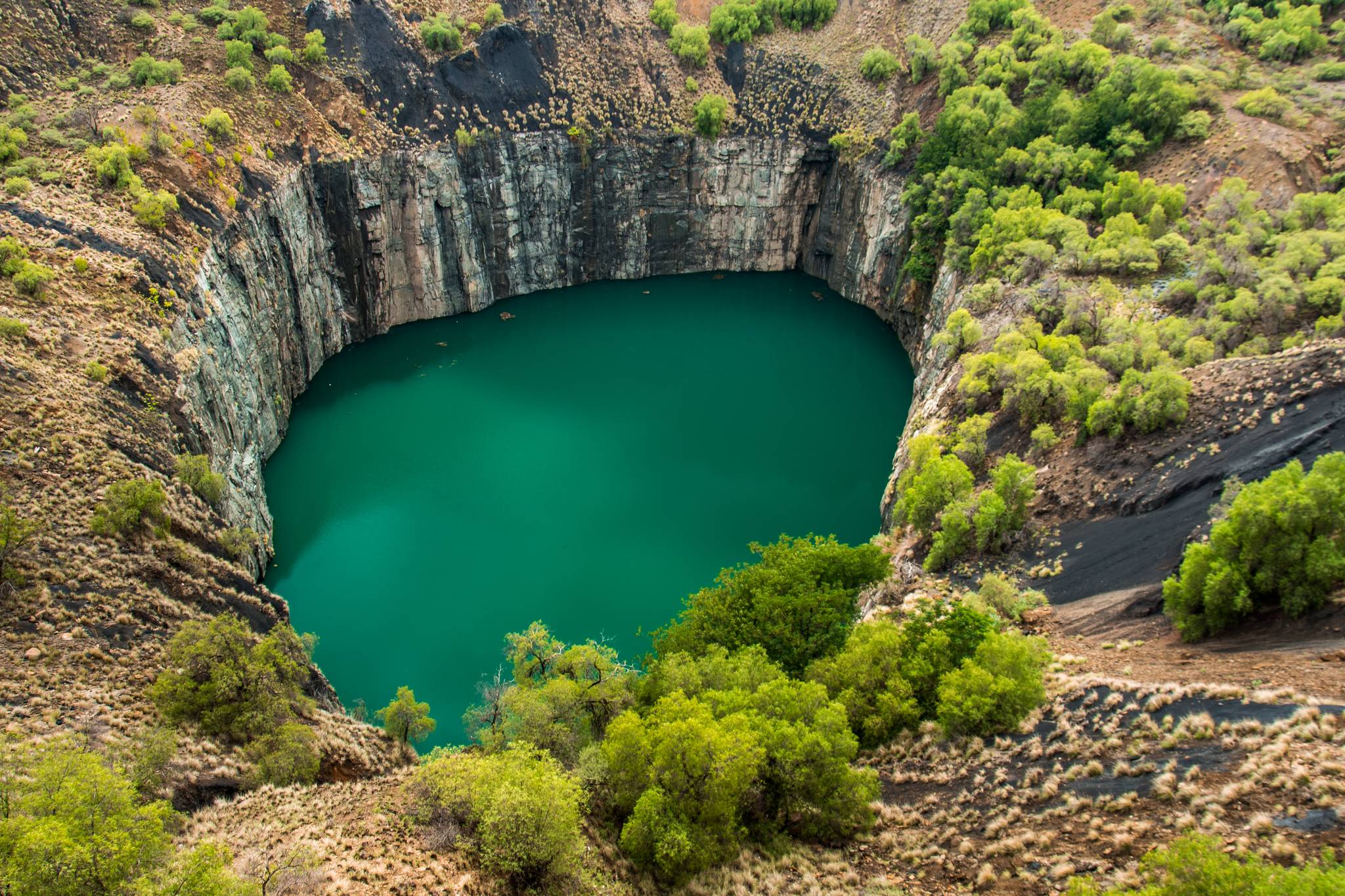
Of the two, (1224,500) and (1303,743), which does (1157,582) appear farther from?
(1303,743)

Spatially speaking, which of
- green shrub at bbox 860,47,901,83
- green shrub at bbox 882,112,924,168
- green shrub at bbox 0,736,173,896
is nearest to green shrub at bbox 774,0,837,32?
green shrub at bbox 860,47,901,83

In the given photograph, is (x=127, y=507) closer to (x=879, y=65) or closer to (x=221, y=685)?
(x=221, y=685)

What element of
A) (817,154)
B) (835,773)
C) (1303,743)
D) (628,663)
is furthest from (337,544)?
(817,154)

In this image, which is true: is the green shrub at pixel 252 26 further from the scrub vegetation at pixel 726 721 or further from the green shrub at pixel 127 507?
the scrub vegetation at pixel 726 721

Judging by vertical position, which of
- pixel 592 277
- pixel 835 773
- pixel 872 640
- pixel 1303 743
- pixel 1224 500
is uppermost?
pixel 592 277

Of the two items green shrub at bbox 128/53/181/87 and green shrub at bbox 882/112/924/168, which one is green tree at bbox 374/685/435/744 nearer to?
green shrub at bbox 128/53/181/87

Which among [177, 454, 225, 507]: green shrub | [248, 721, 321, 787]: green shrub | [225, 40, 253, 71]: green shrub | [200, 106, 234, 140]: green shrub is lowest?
[248, 721, 321, 787]: green shrub

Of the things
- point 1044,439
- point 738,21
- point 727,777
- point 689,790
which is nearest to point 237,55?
point 738,21
